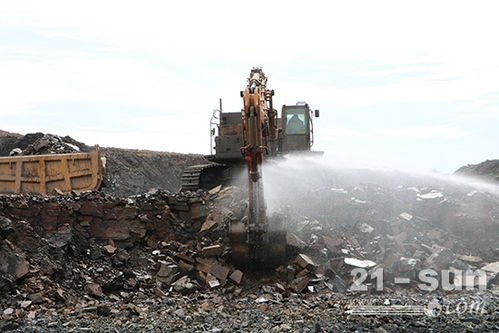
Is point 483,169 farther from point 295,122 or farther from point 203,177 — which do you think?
point 203,177

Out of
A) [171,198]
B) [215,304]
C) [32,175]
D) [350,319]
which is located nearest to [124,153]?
[32,175]

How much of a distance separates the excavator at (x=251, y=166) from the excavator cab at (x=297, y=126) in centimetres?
124

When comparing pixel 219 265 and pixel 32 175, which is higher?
pixel 32 175

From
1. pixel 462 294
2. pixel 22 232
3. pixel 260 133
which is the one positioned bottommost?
pixel 462 294

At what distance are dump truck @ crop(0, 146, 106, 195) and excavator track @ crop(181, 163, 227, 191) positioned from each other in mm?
2294

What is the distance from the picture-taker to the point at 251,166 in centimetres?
1038

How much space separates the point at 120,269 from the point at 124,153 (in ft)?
67.4

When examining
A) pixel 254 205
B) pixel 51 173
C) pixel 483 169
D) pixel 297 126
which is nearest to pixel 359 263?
pixel 254 205

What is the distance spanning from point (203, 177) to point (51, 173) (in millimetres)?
4020

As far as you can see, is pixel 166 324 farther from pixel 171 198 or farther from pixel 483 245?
pixel 483 245

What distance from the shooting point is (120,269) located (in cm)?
1111

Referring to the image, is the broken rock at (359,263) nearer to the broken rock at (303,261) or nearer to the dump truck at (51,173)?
the broken rock at (303,261)

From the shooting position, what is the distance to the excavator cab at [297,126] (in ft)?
59.3

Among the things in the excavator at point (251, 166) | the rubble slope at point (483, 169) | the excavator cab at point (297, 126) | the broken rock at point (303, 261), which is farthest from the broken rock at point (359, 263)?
the rubble slope at point (483, 169)
